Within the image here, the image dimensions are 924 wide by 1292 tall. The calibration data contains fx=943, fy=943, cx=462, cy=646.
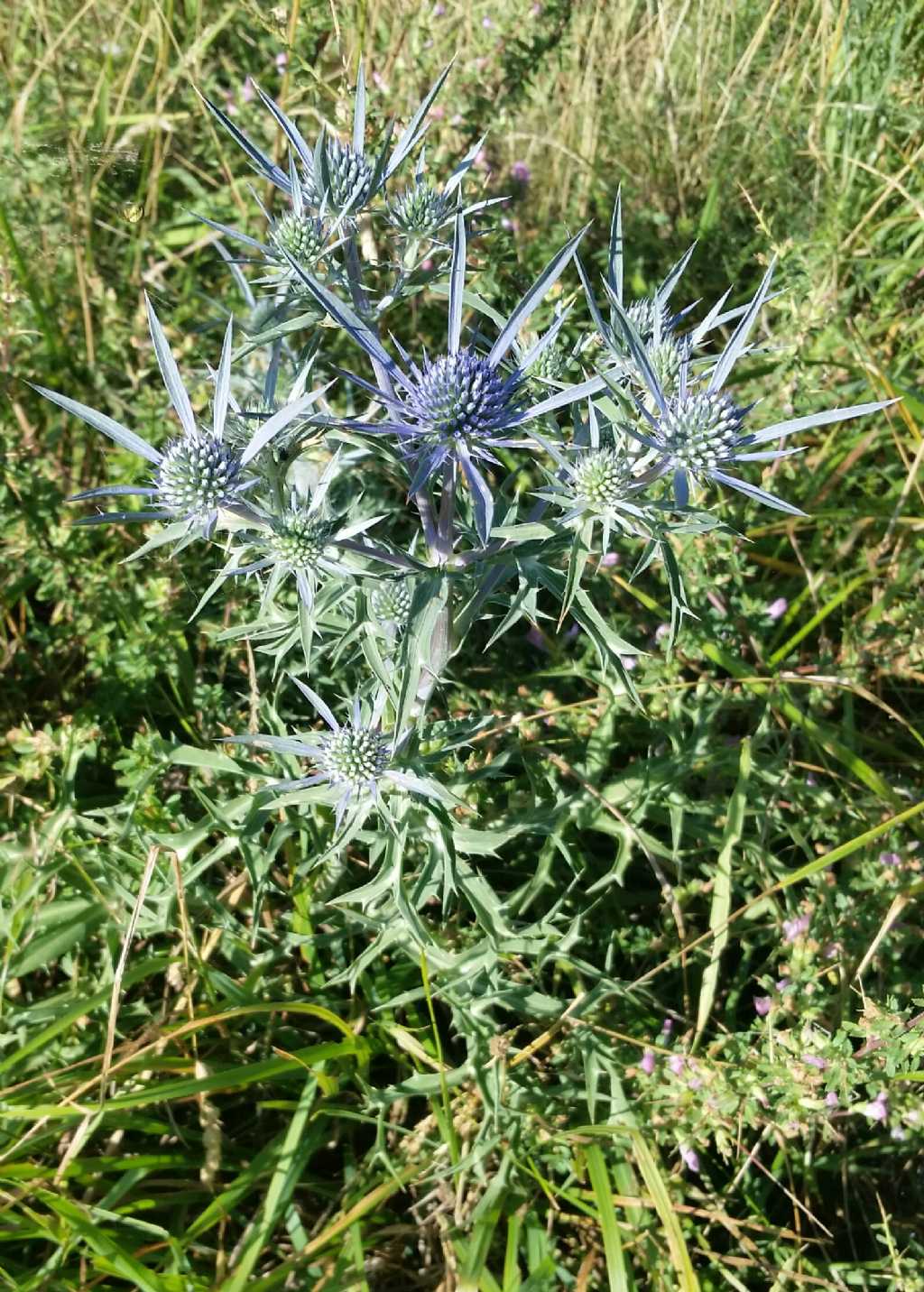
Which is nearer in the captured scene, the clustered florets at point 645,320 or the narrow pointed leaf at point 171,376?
the narrow pointed leaf at point 171,376

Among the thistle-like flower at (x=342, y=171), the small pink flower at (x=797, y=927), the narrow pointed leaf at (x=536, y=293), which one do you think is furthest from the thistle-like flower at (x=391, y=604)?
the small pink flower at (x=797, y=927)

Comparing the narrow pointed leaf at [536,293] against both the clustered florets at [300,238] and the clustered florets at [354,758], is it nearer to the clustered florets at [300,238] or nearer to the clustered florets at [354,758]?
the clustered florets at [300,238]

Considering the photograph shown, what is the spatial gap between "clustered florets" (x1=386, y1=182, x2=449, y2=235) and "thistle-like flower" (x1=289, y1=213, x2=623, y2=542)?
26 cm

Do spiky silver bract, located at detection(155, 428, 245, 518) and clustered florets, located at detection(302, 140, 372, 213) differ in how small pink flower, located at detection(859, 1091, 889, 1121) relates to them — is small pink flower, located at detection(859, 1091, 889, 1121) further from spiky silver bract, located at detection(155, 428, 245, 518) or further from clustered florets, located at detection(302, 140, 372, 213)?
clustered florets, located at detection(302, 140, 372, 213)

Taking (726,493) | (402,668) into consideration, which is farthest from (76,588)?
(726,493)

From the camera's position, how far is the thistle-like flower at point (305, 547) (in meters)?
1.48

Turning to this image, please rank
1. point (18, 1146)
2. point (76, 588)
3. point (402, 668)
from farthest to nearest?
point (76, 588) → point (18, 1146) → point (402, 668)

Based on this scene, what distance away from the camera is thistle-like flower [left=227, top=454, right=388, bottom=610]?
148cm

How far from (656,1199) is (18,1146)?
1.25 meters

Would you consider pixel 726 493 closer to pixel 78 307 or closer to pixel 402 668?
pixel 402 668

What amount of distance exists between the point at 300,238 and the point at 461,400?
0.38 metres

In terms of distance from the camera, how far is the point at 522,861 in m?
2.45

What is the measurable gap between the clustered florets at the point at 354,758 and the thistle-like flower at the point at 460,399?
0.58 meters

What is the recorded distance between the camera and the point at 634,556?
270 cm
